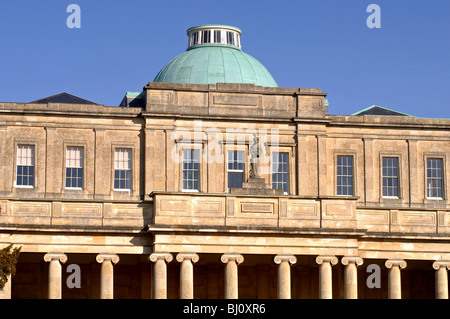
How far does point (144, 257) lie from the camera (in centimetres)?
6744

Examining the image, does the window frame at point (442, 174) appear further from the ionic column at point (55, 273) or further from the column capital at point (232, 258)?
the ionic column at point (55, 273)

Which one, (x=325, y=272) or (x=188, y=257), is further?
(x=325, y=272)

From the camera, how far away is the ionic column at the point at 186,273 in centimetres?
6488

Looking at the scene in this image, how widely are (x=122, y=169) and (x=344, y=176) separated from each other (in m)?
14.1

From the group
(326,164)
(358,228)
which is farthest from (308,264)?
(326,164)

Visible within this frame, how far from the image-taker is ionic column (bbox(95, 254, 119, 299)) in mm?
65375

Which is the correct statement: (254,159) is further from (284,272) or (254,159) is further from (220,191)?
(284,272)

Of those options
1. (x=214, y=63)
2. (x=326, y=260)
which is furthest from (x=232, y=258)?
(x=214, y=63)

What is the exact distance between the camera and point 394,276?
6844 cm

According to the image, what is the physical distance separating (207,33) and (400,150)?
53.6 feet

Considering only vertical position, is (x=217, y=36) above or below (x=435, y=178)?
above

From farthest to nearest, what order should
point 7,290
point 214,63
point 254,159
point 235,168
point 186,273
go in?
point 214,63, point 235,168, point 254,159, point 186,273, point 7,290

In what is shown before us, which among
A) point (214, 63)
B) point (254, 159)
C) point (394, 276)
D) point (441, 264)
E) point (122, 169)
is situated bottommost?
point (394, 276)

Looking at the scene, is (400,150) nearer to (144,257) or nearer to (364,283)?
(364,283)
